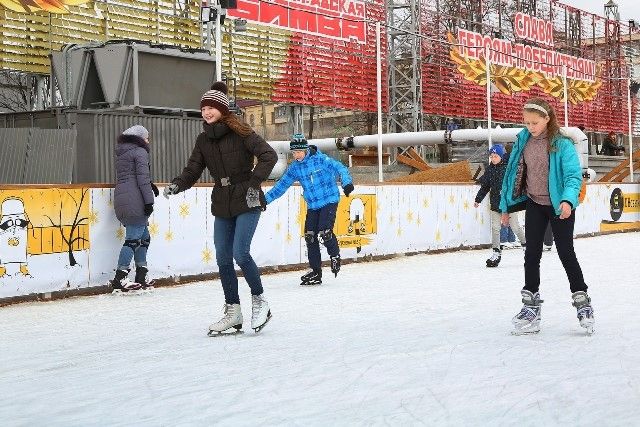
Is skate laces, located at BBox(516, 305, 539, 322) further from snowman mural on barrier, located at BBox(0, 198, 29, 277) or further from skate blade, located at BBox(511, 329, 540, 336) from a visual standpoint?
snowman mural on barrier, located at BBox(0, 198, 29, 277)

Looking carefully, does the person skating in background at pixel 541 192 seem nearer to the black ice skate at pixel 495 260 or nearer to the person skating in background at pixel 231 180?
the person skating in background at pixel 231 180

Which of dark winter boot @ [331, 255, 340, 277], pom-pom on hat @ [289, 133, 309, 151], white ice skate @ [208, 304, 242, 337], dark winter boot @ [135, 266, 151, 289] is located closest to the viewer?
white ice skate @ [208, 304, 242, 337]

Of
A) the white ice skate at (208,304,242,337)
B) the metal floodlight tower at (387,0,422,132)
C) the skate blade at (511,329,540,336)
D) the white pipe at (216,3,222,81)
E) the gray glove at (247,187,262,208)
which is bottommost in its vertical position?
the skate blade at (511,329,540,336)

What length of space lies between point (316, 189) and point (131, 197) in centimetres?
188

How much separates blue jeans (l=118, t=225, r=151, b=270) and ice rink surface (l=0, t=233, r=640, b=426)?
0.50m

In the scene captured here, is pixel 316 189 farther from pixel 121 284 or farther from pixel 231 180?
pixel 231 180

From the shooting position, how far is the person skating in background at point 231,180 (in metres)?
5.85

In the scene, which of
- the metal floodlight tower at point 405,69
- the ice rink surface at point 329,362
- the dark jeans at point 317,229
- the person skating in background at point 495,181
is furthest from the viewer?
the metal floodlight tower at point 405,69

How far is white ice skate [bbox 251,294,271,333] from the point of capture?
19.9ft

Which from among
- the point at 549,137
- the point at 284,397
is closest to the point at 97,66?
the point at 549,137

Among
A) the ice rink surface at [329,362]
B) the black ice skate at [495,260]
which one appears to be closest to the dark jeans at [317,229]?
the ice rink surface at [329,362]

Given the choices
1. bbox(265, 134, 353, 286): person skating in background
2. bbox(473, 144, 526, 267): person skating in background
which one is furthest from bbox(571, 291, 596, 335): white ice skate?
bbox(473, 144, 526, 267): person skating in background

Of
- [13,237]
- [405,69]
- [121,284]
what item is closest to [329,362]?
[13,237]

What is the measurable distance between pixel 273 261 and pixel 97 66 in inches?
167
